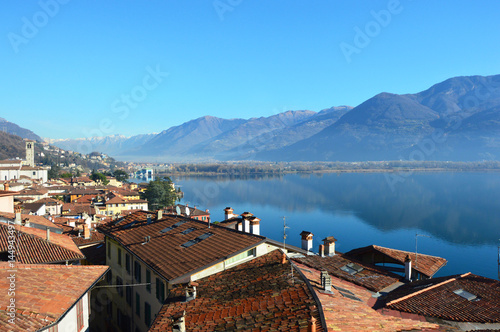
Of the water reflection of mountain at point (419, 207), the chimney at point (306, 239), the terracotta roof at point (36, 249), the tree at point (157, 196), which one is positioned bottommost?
the water reflection of mountain at point (419, 207)

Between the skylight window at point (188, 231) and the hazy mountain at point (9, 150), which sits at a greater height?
the hazy mountain at point (9, 150)

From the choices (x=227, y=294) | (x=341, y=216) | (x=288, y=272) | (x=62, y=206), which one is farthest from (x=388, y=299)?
(x=341, y=216)

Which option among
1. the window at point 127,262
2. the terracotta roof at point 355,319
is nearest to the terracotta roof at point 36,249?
the window at point 127,262

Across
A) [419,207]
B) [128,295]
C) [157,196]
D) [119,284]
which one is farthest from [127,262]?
[419,207]

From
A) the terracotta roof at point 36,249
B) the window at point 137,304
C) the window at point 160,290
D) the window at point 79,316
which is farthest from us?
the window at point 137,304

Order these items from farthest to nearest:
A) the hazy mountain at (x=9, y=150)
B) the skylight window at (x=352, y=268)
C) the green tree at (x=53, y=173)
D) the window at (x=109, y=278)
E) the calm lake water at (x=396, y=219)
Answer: the hazy mountain at (x=9, y=150), the green tree at (x=53, y=173), the calm lake water at (x=396, y=219), the window at (x=109, y=278), the skylight window at (x=352, y=268)

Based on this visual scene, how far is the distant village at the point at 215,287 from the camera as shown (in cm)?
614

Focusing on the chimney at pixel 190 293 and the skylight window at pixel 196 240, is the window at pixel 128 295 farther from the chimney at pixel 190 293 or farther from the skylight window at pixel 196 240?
the chimney at pixel 190 293

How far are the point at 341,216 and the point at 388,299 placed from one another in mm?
49789

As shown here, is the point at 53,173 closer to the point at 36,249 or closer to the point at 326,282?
the point at 36,249

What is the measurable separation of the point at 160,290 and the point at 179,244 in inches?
67.5

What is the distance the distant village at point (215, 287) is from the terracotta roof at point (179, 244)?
37 millimetres

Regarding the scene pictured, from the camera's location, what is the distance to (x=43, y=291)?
674 cm

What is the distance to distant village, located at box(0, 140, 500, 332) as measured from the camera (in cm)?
614
